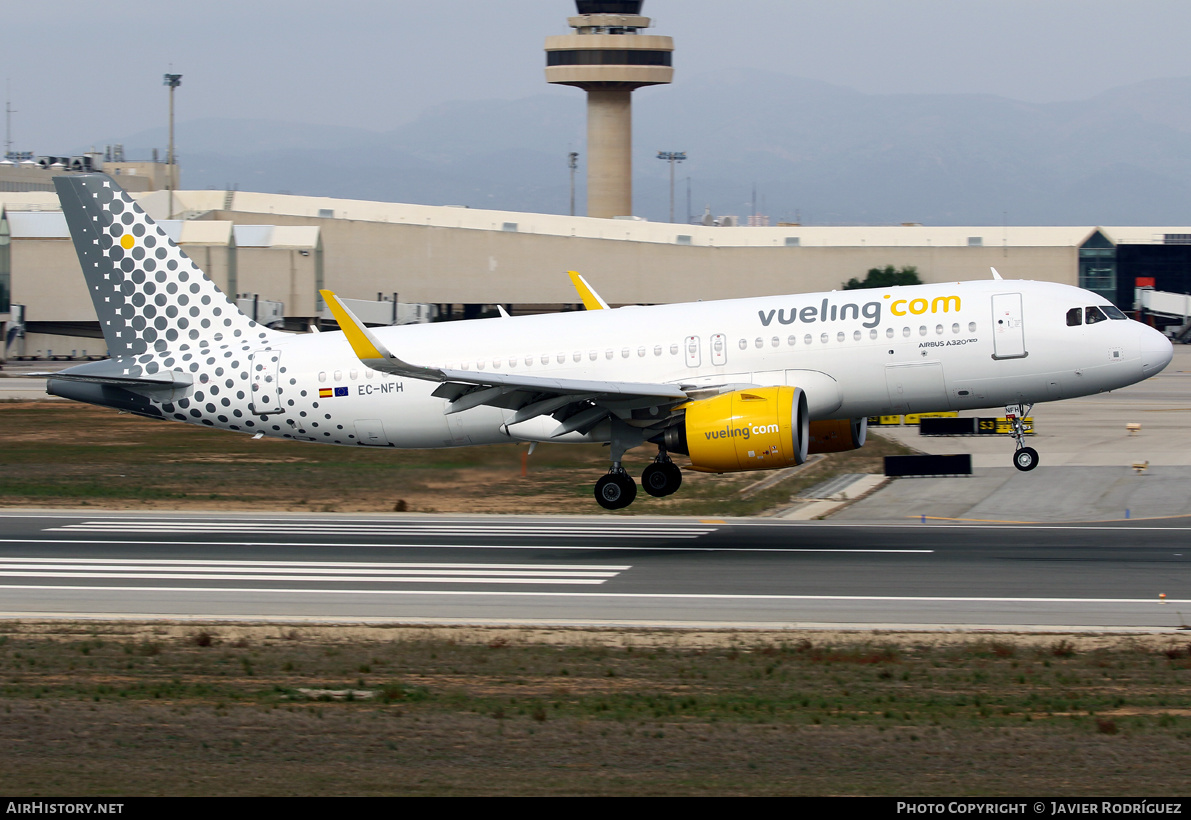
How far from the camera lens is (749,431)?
957 inches

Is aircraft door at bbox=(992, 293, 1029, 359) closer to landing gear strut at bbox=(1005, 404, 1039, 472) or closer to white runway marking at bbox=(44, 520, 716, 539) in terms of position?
landing gear strut at bbox=(1005, 404, 1039, 472)

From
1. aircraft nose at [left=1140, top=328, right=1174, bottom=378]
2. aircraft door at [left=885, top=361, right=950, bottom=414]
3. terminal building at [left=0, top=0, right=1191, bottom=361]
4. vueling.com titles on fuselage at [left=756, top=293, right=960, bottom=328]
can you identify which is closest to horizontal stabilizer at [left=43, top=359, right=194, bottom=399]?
vueling.com titles on fuselage at [left=756, top=293, right=960, bottom=328]

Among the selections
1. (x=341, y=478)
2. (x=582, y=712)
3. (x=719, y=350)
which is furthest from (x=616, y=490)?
(x=582, y=712)

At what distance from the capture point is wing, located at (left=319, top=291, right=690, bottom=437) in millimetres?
23469

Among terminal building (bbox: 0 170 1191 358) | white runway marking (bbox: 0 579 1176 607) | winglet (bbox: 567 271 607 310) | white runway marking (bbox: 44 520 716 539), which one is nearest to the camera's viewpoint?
white runway marking (bbox: 0 579 1176 607)

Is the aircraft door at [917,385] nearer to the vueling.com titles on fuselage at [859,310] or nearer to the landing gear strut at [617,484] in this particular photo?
the vueling.com titles on fuselage at [859,310]

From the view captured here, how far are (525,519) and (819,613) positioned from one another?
12.6 m

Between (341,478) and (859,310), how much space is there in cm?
1732

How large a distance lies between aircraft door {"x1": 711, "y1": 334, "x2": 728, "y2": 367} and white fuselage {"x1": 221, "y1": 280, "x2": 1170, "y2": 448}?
0.11 ft

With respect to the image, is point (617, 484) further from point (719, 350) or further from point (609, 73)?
point (609, 73)

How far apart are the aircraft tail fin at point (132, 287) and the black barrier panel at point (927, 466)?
18.8 meters

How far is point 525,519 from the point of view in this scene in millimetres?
31375
